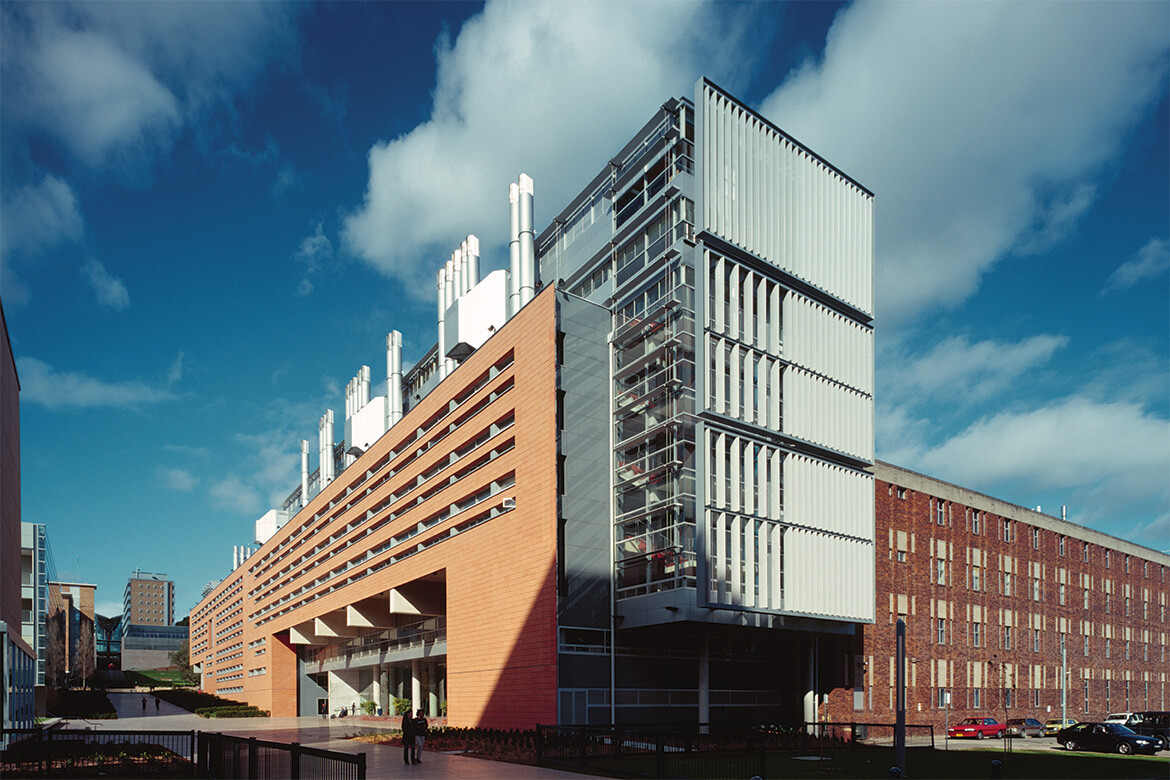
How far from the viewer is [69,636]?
144 m

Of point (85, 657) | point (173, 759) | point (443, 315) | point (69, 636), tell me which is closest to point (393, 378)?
point (443, 315)

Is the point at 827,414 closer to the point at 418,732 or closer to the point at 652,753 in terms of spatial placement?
the point at 652,753

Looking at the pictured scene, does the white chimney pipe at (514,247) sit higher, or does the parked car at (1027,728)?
the white chimney pipe at (514,247)

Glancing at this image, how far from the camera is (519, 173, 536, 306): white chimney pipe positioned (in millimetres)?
45500

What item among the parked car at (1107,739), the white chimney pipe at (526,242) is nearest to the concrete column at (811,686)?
the parked car at (1107,739)

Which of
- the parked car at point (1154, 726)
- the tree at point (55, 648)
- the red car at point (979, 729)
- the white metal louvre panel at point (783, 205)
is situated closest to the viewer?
the white metal louvre panel at point (783, 205)

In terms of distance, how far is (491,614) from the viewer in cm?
4041

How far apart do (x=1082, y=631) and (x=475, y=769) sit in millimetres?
58950

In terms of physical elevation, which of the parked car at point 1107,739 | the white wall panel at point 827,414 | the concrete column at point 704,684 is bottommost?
the parked car at point 1107,739

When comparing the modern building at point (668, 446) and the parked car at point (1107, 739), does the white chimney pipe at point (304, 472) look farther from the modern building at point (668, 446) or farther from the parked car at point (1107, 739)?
the parked car at point (1107, 739)

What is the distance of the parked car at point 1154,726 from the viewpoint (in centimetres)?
3928

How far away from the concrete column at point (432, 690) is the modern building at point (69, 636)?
56.9 meters

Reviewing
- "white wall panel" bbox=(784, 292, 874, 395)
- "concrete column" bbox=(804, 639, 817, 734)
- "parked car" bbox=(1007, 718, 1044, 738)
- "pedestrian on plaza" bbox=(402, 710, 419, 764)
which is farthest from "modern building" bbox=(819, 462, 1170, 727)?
"pedestrian on plaza" bbox=(402, 710, 419, 764)

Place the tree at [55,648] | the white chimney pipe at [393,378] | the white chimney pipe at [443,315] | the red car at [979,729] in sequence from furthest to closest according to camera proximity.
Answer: the tree at [55,648] → the white chimney pipe at [393,378] → the white chimney pipe at [443,315] → the red car at [979,729]
